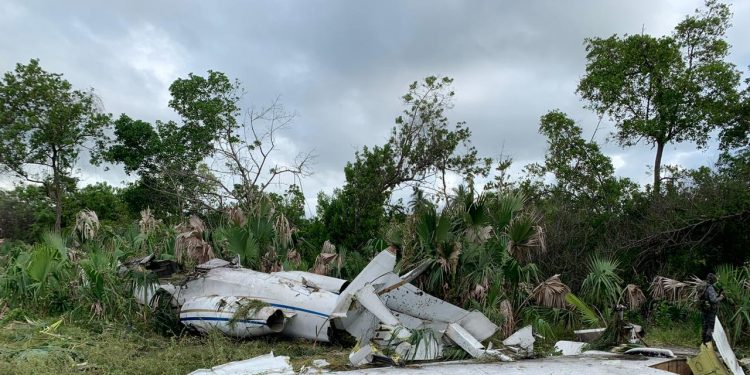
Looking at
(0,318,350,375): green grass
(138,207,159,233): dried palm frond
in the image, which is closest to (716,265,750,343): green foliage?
(0,318,350,375): green grass

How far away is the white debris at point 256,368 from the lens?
6426mm

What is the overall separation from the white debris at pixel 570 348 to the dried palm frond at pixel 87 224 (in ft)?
33.7

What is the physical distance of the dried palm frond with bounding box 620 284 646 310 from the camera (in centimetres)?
1147

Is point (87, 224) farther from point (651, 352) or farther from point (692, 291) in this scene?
point (692, 291)

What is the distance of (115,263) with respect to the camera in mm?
11086

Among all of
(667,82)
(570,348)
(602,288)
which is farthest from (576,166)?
(570,348)

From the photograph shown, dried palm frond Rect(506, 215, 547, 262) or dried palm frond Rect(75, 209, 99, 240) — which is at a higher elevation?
dried palm frond Rect(75, 209, 99, 240)

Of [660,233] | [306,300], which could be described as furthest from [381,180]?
[306,300]

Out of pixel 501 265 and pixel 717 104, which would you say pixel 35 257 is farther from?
pixel 717 104

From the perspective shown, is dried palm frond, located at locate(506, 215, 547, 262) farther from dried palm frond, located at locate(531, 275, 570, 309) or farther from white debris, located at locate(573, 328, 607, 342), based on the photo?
white debris, located at locate(573, 328, 607, 342)

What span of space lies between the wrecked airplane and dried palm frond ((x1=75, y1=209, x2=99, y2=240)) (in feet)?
10.4

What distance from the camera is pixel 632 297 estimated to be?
1146 cm

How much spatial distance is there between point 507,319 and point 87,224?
944 cm

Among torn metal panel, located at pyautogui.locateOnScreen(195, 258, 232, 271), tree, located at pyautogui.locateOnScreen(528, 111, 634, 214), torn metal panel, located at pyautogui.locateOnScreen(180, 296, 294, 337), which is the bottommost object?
torn metal panel, located at pyautogui.locateOnScreen(180, 296, 294, 337)
